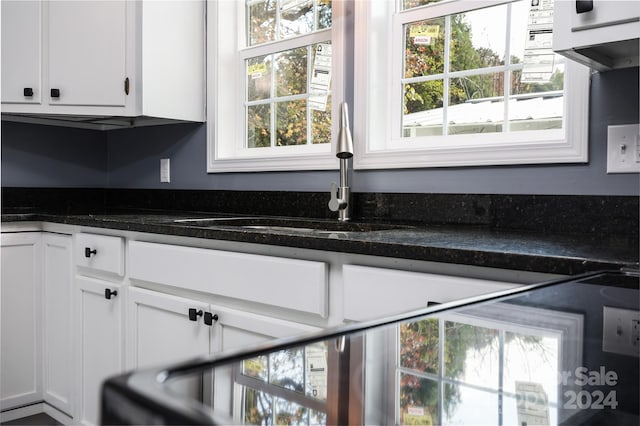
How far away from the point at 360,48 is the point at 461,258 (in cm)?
134

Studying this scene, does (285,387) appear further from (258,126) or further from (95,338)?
(258,126)

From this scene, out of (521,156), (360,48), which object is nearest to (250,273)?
(521,156)

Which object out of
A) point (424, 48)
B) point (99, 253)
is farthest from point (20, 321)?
point (424, 48)

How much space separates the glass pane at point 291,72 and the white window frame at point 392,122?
0.45 meters

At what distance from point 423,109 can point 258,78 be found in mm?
971

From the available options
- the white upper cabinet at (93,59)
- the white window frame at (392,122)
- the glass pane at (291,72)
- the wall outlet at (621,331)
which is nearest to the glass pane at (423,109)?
the white window frame at (392,122)

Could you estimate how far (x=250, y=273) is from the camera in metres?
1.74

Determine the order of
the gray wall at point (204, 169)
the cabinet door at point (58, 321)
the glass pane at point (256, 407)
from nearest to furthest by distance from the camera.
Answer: the glass pane at point (256, 407)
the gray wall at point (204, 169)
the cabinet door at point (58, 321)

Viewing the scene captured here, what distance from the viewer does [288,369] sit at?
0.42 metres

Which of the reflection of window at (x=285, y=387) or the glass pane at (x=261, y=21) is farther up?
the glass pane at (x=261, y=21)

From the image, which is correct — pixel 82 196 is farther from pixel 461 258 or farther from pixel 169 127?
pixel 461 258

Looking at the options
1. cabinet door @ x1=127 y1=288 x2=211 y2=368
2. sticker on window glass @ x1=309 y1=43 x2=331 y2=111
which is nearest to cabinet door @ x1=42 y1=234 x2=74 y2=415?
cabinet door @ x1=127 y1=288 x2=211 y2=368

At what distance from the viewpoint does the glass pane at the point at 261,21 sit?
2.90 meters

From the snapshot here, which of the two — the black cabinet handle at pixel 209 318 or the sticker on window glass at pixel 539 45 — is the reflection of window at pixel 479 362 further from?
the sticker on window glass at pixel 539 45
